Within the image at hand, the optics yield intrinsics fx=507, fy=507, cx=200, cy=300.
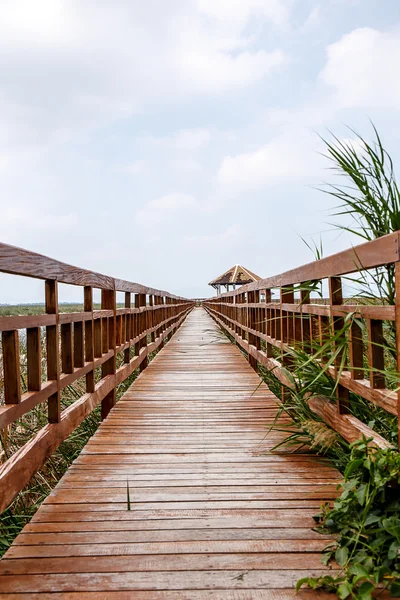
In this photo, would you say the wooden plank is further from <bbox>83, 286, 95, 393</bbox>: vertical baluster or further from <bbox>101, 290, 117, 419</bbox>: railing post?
<bbox>101, 290, 117, 419</bbox>: railing post

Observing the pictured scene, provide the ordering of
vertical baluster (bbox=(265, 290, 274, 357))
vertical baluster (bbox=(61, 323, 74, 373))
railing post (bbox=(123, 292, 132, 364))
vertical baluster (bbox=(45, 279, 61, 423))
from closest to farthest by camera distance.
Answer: vertical baluster (bbox=(45, 279, 61, 423))
vertical baluster (bbox=(61, 323, 74, 373))
vertical baluster (bbox=(265, 290, 274, 357))
railing post (bbox=(123, 292, 132, 364))

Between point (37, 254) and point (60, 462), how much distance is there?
1716mm

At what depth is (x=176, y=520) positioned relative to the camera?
2.07m

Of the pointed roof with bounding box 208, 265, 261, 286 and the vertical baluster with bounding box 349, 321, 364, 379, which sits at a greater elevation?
the pointed roof with bounding box 208, 265, 261, 286

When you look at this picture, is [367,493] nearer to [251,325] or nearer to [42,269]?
[42,269]

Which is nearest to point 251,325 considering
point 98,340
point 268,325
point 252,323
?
point 252,323

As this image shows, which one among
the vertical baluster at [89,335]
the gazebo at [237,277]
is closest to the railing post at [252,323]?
the vertical baluster at [89,335]

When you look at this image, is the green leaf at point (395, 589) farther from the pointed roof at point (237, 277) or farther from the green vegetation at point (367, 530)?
the pointed roof at point (237, 277)

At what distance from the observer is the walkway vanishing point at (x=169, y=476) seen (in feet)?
5.47

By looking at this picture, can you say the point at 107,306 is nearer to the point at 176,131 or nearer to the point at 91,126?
the point at 91,126

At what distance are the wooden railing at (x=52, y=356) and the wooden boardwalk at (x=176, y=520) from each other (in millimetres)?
225

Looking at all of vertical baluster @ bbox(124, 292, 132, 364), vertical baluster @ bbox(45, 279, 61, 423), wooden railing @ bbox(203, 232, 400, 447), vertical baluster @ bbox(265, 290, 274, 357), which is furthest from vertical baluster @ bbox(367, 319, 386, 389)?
vertical baluster @ bbox(124, 292, 132, 364)

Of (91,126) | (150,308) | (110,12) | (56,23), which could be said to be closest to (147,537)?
(150,308)

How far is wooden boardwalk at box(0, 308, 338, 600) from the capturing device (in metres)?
1.62
